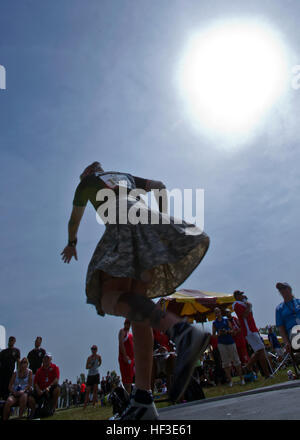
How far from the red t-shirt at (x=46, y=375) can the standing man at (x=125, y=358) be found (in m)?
1.88

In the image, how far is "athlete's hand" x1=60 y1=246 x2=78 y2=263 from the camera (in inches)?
105

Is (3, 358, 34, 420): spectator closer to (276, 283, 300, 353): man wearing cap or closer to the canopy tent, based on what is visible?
the canopy tent

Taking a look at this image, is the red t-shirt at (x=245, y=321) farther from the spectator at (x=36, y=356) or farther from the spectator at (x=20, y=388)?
the spectator at (x=36, y=356)

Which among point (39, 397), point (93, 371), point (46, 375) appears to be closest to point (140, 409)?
point (39, 397)

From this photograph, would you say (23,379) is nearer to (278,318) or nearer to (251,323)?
(251,323)

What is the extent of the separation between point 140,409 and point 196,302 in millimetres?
11095

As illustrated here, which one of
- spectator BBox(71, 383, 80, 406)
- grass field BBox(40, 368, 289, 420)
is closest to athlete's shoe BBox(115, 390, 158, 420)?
grass field BBox(40, 368, 289, 420)

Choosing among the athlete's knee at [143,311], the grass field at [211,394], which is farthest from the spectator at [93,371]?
the athlete's knee at [143,311]

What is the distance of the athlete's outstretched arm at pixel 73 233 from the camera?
2590mm

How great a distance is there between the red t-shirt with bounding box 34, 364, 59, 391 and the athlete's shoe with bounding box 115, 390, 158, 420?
7.05 metres

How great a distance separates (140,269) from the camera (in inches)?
80.4

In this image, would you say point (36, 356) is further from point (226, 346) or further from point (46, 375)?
point (226, 346)

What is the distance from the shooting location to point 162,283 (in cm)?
252
